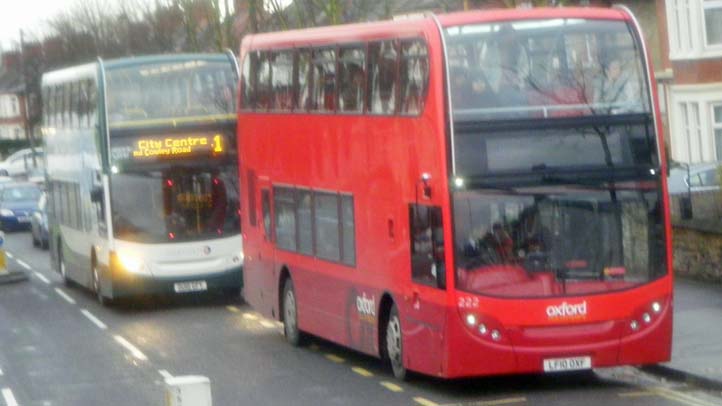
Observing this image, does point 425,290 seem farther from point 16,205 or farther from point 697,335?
point 16,205

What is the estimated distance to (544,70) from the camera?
1591 centimetres

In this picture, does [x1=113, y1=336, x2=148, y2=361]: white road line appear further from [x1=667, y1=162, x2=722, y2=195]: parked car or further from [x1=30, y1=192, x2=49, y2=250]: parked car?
[x1=30, y1=192, x2=49, y2=250]: parked car

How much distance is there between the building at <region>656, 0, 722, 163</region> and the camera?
135ft

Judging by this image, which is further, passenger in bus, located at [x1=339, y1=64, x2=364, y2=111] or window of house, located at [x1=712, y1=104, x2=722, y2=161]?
window of house, located at [x1=712, y1=104, x2=722, y2=161]

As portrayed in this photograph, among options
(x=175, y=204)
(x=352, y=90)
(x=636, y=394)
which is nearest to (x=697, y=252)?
(x=352, y=90)

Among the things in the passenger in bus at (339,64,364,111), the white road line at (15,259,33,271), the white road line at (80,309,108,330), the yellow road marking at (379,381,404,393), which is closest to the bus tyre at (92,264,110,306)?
the white road line at (80,309,108,330)

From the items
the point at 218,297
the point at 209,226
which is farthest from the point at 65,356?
the point at 218,297

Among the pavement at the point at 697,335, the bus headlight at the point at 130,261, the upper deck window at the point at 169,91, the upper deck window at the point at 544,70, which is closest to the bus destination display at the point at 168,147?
the upper deck window at the point at 169,91

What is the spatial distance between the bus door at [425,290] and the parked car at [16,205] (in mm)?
42876

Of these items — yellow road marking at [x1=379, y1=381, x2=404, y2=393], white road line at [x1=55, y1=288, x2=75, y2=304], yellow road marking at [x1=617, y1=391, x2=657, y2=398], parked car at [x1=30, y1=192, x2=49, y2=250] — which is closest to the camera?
yellow road marking at [x1=617, y1=391, x2=657, y2=398]

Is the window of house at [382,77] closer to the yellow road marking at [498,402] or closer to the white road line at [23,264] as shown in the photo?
the yellow road marking at [498,402]

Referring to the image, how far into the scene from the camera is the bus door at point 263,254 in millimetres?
22328

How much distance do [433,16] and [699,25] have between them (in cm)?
2597

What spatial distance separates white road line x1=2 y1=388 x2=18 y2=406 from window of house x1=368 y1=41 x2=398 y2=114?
191 inches
